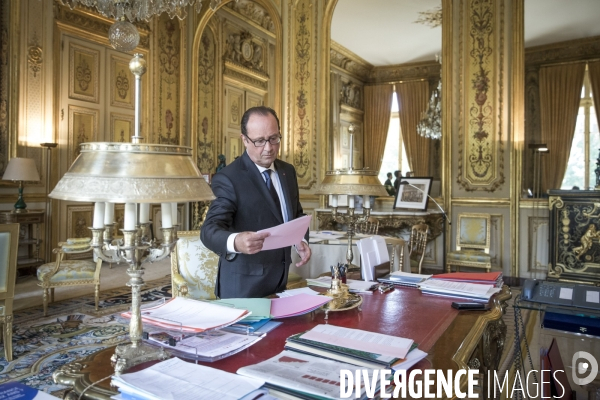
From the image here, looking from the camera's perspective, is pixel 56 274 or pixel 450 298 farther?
pixel 56 274

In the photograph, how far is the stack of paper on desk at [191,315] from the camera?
1.15 meters

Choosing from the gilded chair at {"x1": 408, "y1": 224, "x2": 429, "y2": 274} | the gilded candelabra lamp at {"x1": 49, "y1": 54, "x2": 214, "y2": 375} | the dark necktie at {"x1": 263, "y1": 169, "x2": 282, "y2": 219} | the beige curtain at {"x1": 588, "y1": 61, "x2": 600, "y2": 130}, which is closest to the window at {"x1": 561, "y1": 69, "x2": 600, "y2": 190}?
the beige curtain at {"x1": 588, "y1": 61, "x2": 600, "y2": 130}

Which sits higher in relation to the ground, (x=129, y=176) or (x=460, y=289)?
(x=129, y=176)

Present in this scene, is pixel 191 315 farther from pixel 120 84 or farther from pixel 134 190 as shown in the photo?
pixel 120 84

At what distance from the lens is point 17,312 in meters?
4.12

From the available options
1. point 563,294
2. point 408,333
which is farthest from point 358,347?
point 563,294

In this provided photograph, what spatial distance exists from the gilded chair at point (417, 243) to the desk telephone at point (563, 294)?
10.4 ft

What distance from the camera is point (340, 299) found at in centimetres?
155

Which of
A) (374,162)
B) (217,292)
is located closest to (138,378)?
(217,292)

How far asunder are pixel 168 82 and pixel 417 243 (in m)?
5.39

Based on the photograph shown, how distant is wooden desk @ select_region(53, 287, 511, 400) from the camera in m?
1.00

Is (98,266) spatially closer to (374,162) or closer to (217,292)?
(217,292)

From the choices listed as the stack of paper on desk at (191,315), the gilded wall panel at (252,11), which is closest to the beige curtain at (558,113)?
the gilded wall panel at (252,11)

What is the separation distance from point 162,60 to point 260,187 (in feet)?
22.2
